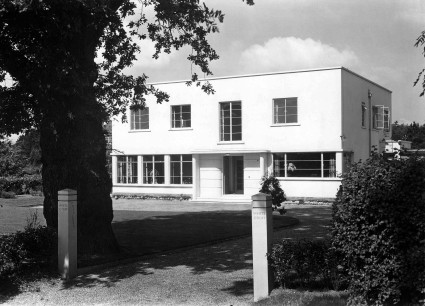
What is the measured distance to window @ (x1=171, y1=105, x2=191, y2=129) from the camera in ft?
109

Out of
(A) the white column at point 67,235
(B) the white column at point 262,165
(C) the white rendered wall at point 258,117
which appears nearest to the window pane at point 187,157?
(C) the white rendered wall at point 258,117

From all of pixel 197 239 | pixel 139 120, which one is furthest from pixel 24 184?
pixel 197 239

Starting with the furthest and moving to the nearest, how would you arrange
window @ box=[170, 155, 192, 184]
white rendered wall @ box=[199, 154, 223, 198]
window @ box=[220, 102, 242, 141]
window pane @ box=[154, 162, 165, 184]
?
window pane @ box=[154, 162, 165, 184]
window @ box=[170, 155, 192, 184]
white rendered wall @ box=[199, 154, 223, 198]
window @ box=[220, 102, 242, 141]

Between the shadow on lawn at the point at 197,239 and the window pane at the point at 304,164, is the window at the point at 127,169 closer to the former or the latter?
the window pane at the point at 304,164

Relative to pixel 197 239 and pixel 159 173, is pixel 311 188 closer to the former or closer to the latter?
pixel 159 173

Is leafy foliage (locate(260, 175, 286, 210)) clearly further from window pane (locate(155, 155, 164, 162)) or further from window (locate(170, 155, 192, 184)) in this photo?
window pane (locate(155, 155, 164, 162))

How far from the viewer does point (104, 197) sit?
11.8 m

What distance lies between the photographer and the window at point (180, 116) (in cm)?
3322

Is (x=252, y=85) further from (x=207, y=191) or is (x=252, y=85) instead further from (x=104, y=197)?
(x=104, y=197)

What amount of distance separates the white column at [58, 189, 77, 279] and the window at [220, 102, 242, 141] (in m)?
21.5

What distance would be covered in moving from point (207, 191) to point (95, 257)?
68.2 ft

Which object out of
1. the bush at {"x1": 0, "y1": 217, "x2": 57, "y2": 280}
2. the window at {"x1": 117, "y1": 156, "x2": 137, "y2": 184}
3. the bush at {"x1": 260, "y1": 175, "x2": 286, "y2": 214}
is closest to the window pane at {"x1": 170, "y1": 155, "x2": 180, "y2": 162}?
the window at {"x1": 117, "y1": 156, "x2": 137, "y2": 184}

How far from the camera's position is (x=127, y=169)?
1405 inches

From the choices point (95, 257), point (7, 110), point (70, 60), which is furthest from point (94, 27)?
point (95, 257)
